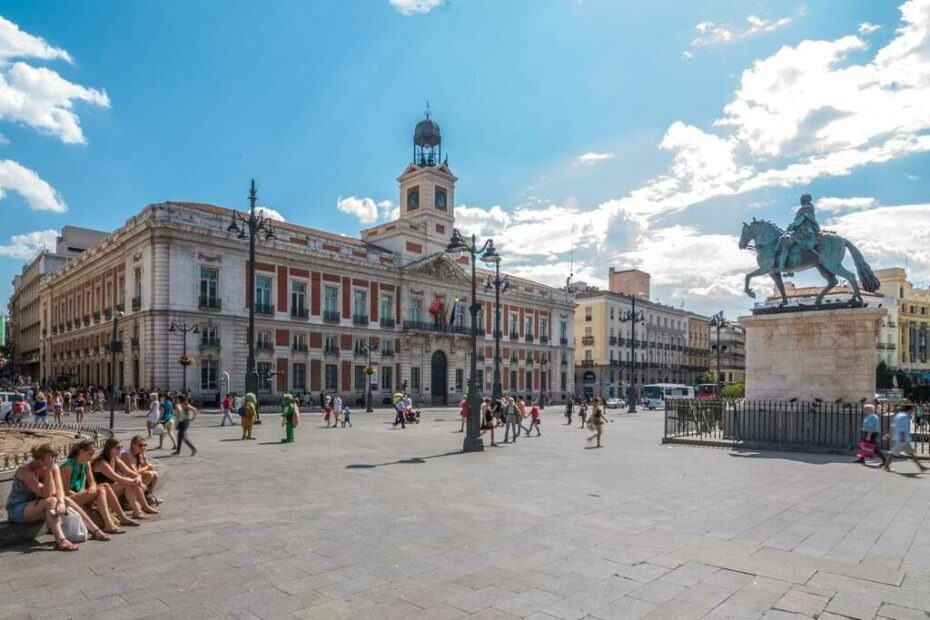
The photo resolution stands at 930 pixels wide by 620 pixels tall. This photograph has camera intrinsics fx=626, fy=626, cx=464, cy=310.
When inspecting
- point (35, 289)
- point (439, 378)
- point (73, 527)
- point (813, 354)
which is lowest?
point (439, 378)

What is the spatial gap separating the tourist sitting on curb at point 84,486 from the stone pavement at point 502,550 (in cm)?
38

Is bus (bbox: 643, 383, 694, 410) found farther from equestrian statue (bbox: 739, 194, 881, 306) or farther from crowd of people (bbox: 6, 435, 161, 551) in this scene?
crowd of people (bbox: 6, 435, 161, 551)

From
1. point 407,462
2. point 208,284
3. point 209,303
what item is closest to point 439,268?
point 208,284

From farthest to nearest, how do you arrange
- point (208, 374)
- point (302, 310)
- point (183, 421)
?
Result: 1. point (302, 310)
2. point (208, 374)
3. point (183, 421)

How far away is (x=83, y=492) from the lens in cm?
706

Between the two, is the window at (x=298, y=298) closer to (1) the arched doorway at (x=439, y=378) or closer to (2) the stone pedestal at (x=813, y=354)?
(1) the arched doorway at (x=439, y=378)

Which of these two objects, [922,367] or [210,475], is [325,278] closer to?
[210,475]

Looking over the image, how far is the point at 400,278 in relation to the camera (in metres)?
50.6

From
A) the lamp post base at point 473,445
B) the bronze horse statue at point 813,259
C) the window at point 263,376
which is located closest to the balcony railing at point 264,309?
the window at point 263,376

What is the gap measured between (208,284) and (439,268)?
67.7ft

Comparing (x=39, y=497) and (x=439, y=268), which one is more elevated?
(x=439, y=268)

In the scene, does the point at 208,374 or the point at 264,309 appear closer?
the point at 208,374

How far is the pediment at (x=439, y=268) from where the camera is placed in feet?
170

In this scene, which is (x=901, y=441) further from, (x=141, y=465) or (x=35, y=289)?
(x=35, y=289)
